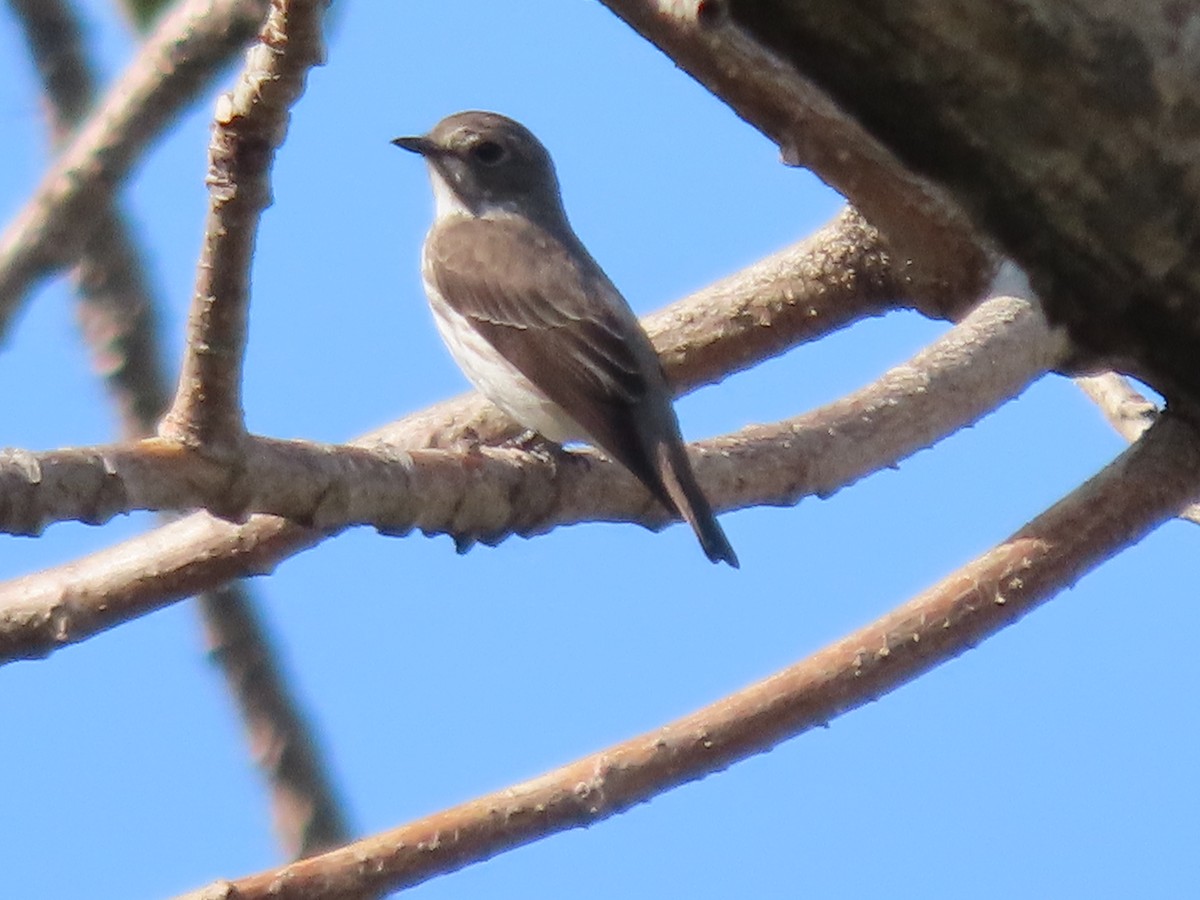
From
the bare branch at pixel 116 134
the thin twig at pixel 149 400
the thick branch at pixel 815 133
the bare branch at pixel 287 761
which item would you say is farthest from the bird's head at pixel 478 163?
the bare branch at pixel 116 134

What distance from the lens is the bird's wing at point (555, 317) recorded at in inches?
228

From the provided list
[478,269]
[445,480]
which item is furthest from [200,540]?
[478,269]

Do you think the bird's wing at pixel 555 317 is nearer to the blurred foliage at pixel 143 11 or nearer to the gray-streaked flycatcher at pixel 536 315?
the gray-streaked flycatcher at pixel 536 315

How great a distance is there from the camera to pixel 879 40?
419cm

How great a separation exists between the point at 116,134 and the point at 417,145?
192 inches

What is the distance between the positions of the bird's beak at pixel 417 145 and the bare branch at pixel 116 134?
458 centimetres

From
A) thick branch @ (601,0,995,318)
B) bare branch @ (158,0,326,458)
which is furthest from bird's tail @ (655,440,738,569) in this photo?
bare branch @ (158,0,326,458)

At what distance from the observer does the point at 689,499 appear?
483 centimetres

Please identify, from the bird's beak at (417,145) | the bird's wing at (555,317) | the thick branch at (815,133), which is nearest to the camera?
the thick branch at (815,133)

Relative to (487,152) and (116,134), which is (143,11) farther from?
(487,152)

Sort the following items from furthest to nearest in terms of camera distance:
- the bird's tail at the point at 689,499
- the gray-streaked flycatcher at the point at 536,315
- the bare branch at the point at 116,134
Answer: the gray-streaked flycatcher at the point at 536,315 < the bird's tail at the point at 689,499 < the bare branch at the point at 116,134

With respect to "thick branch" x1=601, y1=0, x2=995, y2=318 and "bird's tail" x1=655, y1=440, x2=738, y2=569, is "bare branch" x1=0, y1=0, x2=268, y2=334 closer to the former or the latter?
"thick branch" x1=601, y1=0, x2=995, y2=318

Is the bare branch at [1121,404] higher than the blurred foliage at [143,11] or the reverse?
the reverse

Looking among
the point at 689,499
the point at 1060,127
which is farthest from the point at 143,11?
the point at 689,499
